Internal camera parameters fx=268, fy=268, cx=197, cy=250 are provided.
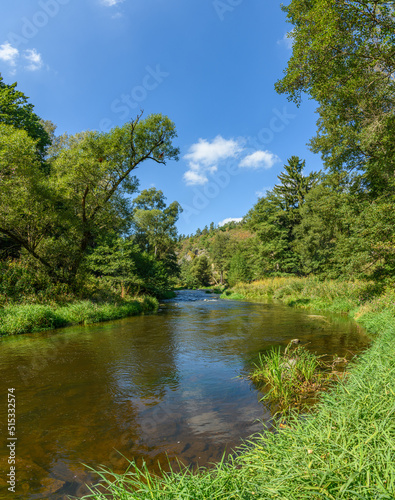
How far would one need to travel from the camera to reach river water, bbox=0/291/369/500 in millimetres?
3705

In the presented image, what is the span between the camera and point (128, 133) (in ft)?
56.7

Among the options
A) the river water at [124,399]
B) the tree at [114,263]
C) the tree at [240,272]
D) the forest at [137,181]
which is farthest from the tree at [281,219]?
the river water at [124,399]

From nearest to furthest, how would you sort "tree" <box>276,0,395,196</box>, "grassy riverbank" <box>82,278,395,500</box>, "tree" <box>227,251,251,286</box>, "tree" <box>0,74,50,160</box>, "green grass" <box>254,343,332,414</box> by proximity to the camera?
"grassy riverbank" <box>82,278,395,500</box> → "green grass" <box>254,343,332,414</box> → "tree" <box>276,0,395,196</box> → "tree" <box>0,74,50,160</box> → "tree" <box>227,251,251,286</box>

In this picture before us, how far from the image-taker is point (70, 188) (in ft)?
50.4

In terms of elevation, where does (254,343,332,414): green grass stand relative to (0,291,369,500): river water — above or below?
above

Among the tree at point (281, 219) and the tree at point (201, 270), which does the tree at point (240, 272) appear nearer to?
the tree at point (281, 219)

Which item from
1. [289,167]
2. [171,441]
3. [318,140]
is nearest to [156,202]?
[289,167]

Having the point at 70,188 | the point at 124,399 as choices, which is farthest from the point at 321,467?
the point at 70,188

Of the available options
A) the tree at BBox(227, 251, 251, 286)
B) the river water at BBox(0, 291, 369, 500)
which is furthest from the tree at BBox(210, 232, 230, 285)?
the river water at BBox(0, 291, 369, 500)

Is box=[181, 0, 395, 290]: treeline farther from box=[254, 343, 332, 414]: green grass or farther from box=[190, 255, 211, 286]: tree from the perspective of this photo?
box=[190, 255, 211, 286]: tree

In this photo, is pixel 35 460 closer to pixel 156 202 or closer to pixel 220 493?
pixel 220 493

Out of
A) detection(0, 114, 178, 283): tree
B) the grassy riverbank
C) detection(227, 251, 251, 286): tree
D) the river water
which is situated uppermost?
detection(0, 114, 178, 283): tree

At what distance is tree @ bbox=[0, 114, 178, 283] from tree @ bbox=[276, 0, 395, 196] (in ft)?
34.3

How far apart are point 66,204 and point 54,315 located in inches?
273
